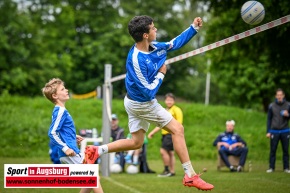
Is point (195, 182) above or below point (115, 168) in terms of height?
above

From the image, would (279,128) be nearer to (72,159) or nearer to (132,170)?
(132,170)

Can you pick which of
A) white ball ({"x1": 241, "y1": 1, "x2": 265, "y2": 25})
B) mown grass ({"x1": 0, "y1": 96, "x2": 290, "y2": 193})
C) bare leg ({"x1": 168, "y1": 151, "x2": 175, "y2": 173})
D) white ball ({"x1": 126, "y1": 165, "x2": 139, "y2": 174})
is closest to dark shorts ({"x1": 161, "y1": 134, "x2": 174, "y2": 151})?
bare leg ({"x1": 168, "y1": 151, "x2": 175, "y2": 173})

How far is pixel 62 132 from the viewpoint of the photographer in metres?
7.77

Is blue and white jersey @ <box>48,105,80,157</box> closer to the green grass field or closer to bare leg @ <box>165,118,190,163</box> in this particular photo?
bare leg @ <box>165,118,190,163</box>

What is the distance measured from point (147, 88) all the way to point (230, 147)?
862 cm

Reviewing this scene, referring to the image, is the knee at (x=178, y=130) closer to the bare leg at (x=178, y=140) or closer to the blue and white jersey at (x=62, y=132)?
the bare leg at (x=178, y=140)

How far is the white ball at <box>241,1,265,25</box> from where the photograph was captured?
9.39 m

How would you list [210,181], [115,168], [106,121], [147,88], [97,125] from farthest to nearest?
[97,125] < [115,168] < [106,121] < [210,181] < [147,88]

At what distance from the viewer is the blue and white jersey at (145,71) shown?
7.95 meters

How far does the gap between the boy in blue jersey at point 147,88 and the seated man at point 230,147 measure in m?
7.97

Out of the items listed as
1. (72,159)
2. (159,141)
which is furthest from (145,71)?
(159,141)

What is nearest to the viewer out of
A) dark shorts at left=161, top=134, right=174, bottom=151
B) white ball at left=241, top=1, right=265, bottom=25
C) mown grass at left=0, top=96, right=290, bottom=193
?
white ball at left=241, top=1, right=265, bottom=25

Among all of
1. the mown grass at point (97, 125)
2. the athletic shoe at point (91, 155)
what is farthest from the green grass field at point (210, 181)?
the mown grass at point (97, 125)

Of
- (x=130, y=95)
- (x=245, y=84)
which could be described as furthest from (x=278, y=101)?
(x=245, y=84)
